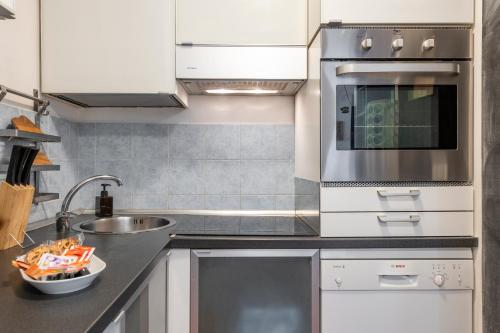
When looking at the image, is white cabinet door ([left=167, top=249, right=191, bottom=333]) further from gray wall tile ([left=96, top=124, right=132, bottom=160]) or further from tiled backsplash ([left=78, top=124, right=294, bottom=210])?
gray wall tile ([left=96, top=124, right=132, bottom=160])

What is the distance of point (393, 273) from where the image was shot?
4.65 ft

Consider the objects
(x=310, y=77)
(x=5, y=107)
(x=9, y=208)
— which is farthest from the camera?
(x=310, y=77)

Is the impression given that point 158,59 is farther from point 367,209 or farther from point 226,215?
point 367,209

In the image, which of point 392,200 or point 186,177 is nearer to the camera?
point 392,200

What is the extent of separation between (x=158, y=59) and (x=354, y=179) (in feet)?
3.29

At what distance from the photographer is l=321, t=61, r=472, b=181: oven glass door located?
1444 millimetres

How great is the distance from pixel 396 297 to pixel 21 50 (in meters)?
1.83

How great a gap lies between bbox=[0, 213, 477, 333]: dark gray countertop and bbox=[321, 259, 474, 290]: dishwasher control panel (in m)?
0.07

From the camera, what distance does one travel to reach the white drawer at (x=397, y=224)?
1.45 metres

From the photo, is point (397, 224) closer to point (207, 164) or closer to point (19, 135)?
point (207, 164)

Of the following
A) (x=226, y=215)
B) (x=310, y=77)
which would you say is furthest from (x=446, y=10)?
(x=226, y=215)

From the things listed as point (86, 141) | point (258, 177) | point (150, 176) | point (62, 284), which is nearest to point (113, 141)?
point (86, 141)

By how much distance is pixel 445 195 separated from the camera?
145 cm

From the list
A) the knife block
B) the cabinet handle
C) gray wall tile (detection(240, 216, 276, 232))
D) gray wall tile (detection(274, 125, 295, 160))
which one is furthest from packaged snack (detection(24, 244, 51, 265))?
gray wall tile (detection(274, 125, 295, 160))
